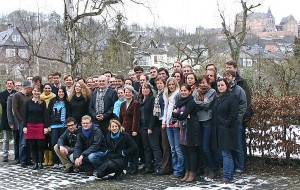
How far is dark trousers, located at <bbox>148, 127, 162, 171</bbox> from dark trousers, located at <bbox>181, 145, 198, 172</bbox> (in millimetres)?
737

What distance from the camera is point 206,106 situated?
7.32 metres

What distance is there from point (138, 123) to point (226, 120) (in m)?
2.01

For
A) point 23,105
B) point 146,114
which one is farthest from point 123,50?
point 146,114

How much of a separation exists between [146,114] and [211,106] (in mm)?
1401

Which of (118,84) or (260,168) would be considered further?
(118,84)

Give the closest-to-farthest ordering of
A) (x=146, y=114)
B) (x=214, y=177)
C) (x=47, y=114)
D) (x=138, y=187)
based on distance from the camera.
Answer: (x=138, y=187)
(x=214, y=177)
(x=146, y=114)
(x=47, y=114)

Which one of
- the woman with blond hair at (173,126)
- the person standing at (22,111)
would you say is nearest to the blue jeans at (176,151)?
the woman with blond hair at (173,126)

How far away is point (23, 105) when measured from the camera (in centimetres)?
955

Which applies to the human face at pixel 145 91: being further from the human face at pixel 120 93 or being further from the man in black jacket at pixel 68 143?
the man in black jacket at pixel 68 143

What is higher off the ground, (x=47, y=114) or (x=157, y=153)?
(x=47, y=114)

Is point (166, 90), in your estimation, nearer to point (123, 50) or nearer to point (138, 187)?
point (138, 187)

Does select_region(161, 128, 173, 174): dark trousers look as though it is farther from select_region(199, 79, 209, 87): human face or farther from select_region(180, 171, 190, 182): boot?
select_region(199, 79, 209, 87): human face

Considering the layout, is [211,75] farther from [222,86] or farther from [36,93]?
[36,93]

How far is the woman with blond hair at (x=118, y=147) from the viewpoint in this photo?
7.77 m
